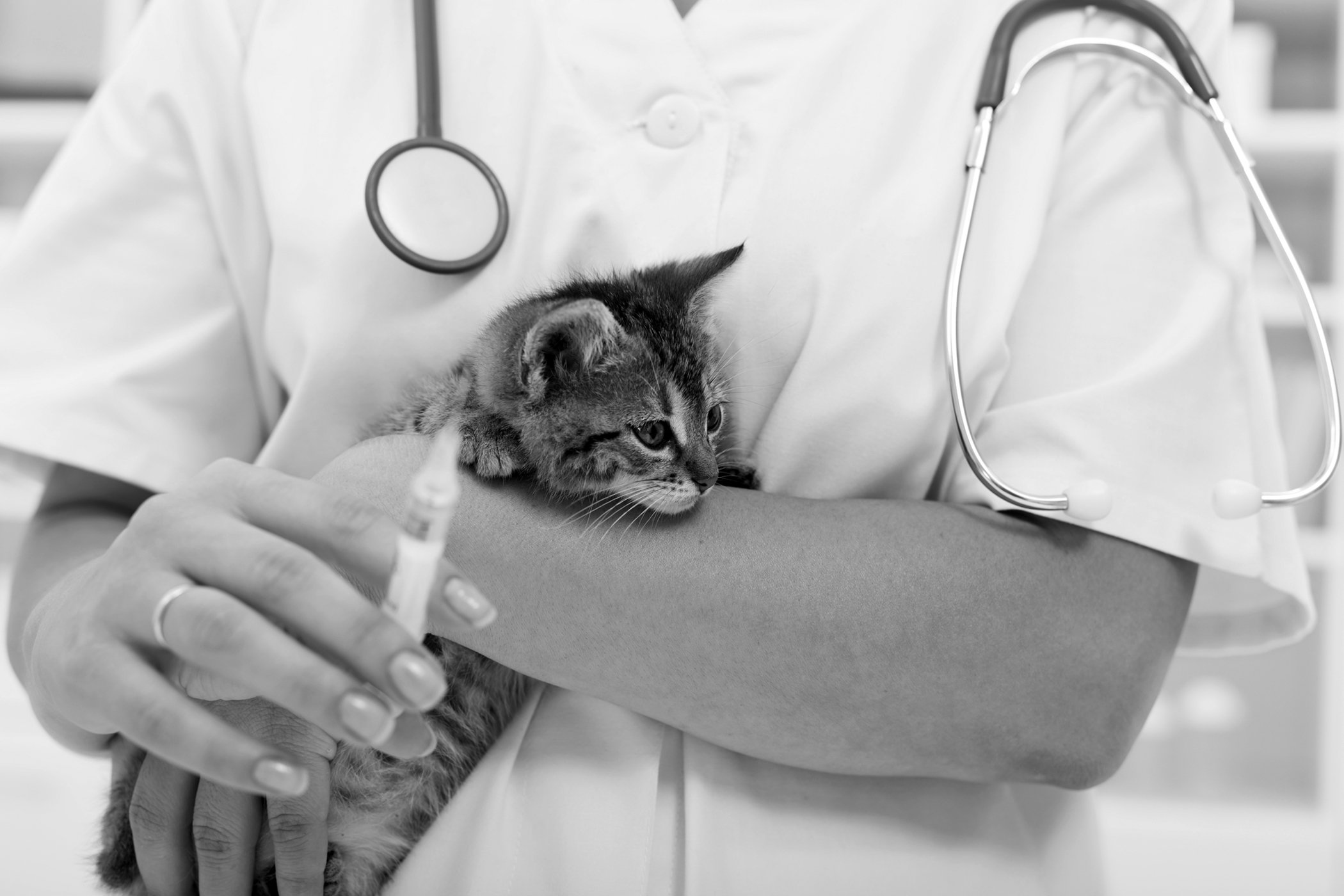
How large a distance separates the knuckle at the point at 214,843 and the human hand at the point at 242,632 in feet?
0.64

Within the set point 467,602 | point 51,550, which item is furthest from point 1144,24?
point 51,550

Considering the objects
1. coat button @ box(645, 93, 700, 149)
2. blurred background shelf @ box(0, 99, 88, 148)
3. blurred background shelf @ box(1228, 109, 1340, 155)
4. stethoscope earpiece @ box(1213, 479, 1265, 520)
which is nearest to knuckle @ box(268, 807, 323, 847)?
coat button @ box(645, 93, 700, 149)

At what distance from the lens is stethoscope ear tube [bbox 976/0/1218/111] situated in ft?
3.22

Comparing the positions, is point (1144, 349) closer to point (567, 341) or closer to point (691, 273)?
point (691, 273)

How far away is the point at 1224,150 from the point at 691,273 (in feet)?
1.75

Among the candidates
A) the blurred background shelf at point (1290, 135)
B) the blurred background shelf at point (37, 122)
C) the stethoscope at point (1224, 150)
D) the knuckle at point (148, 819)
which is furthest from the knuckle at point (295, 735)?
the blurred background shelf at point (1290, 135)

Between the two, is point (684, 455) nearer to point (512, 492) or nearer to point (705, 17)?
point (512, 492)

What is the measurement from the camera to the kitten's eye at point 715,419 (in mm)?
1146

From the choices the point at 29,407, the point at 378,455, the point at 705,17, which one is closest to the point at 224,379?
the point at 29,407

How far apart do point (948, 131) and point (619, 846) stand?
0.75m

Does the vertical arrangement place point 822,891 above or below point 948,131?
Result: below

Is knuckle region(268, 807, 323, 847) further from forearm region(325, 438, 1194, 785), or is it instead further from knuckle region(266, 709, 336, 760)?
forearm region(325, 438, 1194, 785)

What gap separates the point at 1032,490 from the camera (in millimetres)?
930

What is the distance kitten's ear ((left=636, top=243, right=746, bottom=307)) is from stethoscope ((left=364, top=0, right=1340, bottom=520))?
0.53ft
